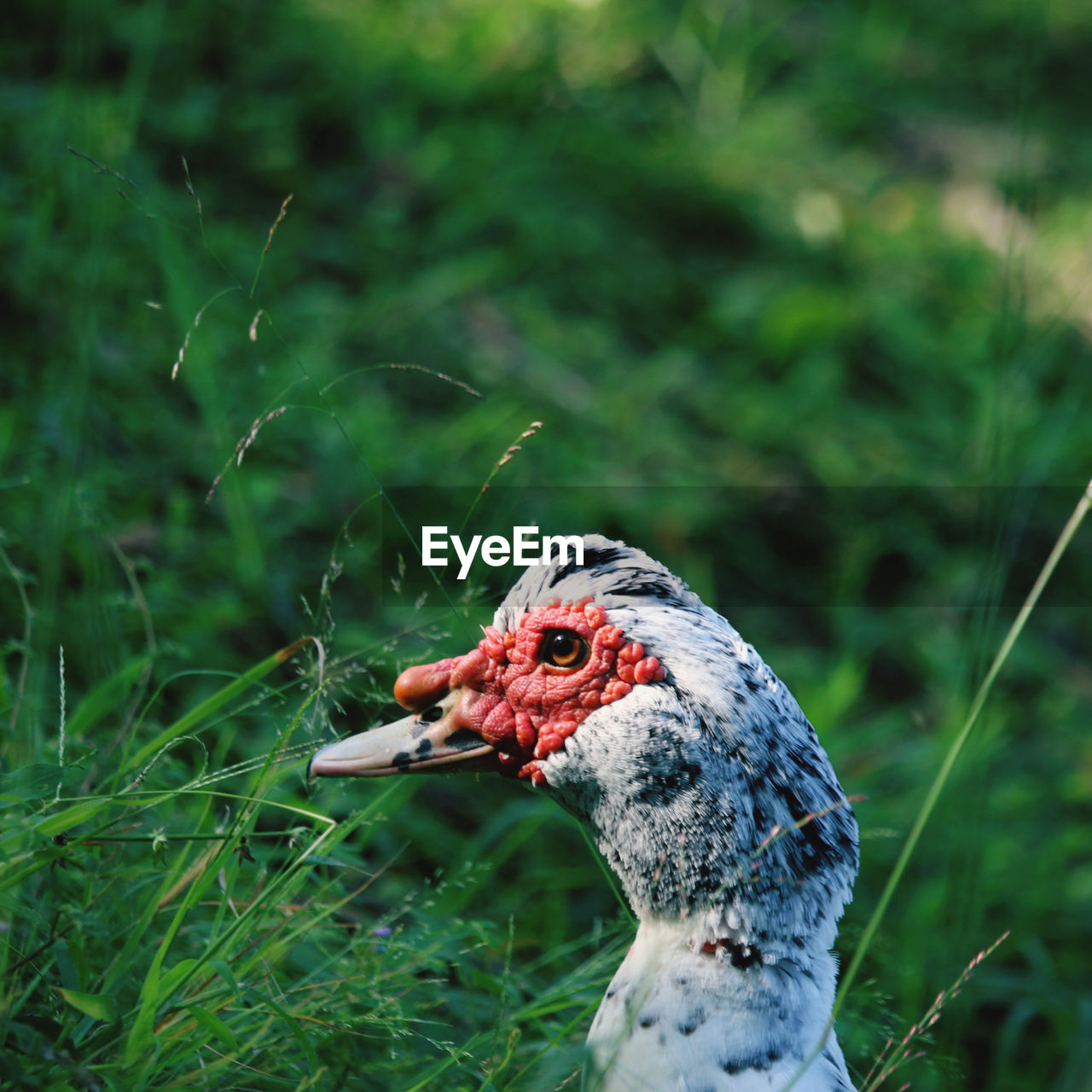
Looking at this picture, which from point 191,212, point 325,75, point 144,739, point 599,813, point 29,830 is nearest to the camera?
point 29,830

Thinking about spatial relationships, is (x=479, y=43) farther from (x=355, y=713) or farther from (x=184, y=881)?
(x=184, y=881)

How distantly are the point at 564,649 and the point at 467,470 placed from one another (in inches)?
69.2

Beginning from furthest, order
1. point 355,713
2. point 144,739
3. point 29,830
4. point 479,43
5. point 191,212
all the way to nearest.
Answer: point 479,43 < point 191,212 < point 355,713 < point 144,739 < point 29,830

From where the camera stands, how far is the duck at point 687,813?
4.19 ft

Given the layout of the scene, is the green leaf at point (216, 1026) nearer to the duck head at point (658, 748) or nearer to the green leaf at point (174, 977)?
the green leaf at point (174, 977)

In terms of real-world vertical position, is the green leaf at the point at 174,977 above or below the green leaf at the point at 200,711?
below

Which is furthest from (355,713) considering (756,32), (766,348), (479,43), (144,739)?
(756,32)

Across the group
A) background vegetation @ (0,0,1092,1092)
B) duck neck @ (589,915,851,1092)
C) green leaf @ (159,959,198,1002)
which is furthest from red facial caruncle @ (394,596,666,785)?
green leaf @ (159,959,198,1002)

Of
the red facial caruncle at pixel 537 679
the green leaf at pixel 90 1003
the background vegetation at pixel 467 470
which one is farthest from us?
Answer: the background vegetation at pixel 467 470

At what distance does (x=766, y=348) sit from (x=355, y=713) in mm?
2230

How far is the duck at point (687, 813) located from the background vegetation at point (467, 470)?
6.9 inches

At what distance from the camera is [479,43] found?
4.54m

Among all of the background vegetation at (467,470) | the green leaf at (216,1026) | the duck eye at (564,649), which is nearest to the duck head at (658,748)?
the duck eye at (564,649)

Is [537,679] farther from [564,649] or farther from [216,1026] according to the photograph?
[216,1026]
